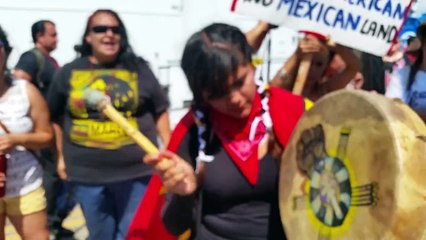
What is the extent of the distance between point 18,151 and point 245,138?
1.89m

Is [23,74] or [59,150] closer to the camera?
[59,150]

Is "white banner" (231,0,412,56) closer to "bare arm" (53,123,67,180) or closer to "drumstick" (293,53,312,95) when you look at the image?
"drumstick" (293,53,312,95)

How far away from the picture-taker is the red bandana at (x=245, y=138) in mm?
2496

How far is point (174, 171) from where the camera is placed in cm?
233

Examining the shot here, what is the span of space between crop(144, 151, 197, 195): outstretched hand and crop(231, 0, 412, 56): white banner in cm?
92

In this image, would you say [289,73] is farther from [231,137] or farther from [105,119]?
[105,119]

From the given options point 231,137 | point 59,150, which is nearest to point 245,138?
point 231,137

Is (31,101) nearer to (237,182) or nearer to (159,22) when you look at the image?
(237,182)

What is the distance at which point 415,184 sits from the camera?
1993 millimetres

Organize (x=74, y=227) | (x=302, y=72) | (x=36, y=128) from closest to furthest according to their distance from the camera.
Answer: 1. (x=302, y=72)
2. (x=36, y=128)
3. (x=74, y=227)

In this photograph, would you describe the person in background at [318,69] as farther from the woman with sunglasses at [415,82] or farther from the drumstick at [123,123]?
the drumstick at [123,123]

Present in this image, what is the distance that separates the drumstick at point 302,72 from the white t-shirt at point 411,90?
22.2 inches

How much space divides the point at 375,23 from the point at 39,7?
559 cm

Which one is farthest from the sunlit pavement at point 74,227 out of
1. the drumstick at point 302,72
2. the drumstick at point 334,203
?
the drumstick at point 334,203
